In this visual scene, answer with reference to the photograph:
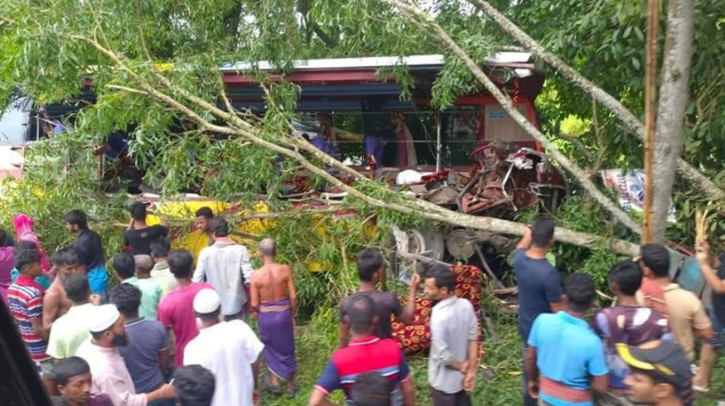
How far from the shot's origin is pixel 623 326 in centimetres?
391

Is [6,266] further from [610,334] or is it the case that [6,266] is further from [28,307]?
[610,334]

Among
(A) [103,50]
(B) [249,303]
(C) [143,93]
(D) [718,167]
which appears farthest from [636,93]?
(A) [103,50]

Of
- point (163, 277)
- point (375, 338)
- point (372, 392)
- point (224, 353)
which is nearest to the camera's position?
point (372, 392)

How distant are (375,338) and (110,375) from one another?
4.58 ft

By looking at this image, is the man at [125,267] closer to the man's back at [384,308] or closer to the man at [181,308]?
the man at [181,308]

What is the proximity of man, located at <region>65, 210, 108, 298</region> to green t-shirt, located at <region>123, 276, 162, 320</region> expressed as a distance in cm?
155

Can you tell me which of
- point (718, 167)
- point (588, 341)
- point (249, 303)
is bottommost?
point (249, 303)

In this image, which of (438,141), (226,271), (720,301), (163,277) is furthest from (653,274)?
(438,141)

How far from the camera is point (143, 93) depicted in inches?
313

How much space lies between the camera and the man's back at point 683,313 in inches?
176

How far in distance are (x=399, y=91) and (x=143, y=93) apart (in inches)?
125

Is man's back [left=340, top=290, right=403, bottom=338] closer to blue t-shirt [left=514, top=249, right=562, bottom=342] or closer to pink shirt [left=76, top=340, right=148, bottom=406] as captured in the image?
blue t-shirt [left=514, top=249, right=562, bottom=342]

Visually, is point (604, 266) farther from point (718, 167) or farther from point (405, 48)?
point (405, 48)

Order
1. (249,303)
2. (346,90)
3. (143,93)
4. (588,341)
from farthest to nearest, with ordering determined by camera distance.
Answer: (346,90), (143,93), (249,303), (588,341)
